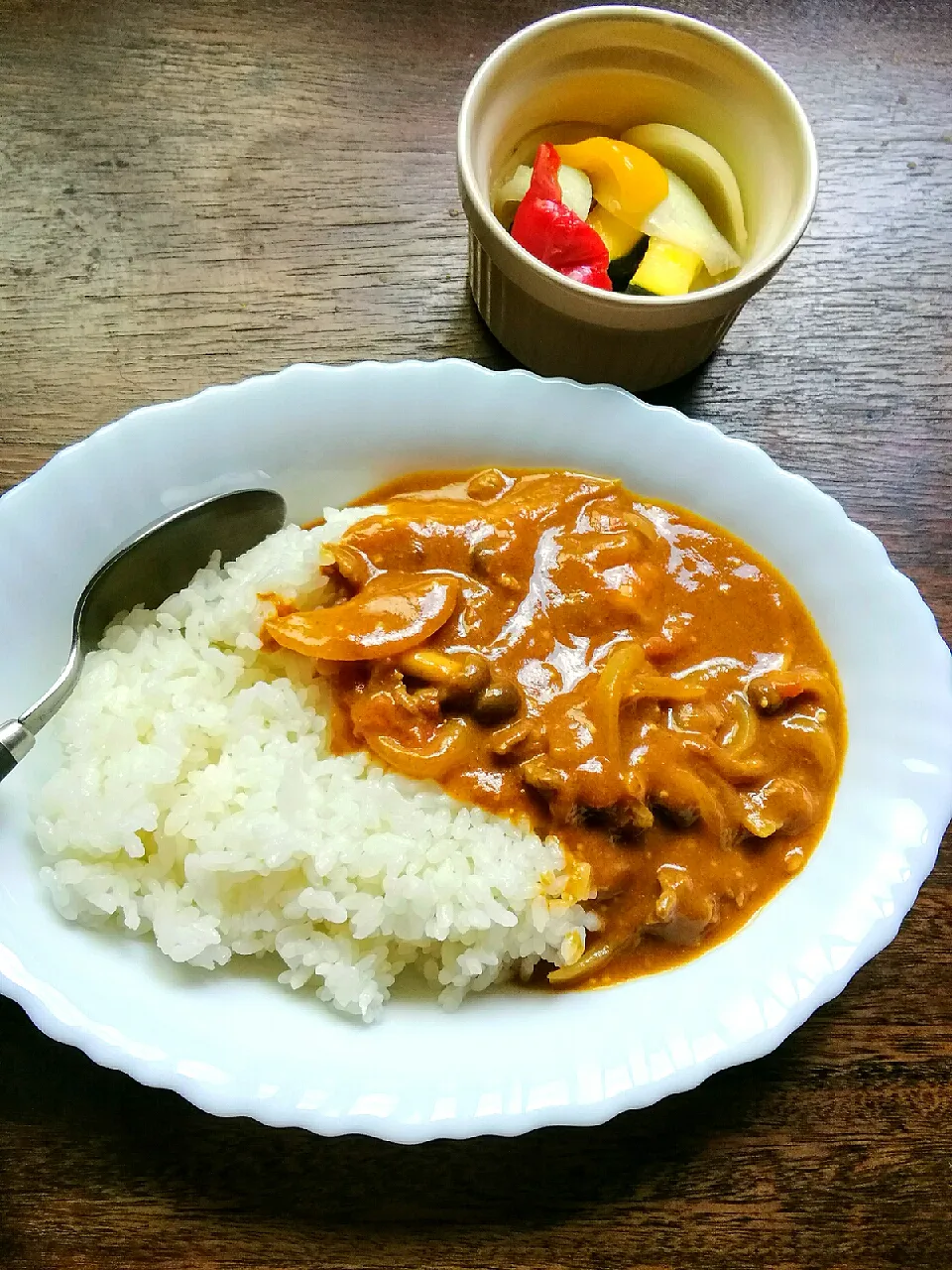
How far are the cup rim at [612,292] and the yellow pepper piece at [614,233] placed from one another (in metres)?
0.17

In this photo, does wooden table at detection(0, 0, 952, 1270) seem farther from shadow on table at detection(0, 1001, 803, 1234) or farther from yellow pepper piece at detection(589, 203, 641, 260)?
yellow pepper piece at detection(589, 203, 641, 260)

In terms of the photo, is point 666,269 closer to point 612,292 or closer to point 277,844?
point 612,292

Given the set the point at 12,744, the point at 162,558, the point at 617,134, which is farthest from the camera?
the point at 617,134

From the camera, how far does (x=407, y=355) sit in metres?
2.73

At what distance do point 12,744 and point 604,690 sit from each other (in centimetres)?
126

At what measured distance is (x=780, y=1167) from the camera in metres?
2.14

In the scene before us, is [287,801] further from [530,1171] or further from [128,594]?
[530,1171]

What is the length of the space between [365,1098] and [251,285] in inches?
85.6

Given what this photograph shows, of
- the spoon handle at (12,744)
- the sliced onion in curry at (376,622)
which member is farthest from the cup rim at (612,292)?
the spoon handle at (12,744)

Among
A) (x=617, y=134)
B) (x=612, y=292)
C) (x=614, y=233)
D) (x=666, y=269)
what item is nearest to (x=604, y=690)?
(x=612, y=292)

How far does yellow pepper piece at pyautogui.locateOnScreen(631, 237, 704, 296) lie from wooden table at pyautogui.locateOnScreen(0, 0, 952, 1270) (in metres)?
0.46

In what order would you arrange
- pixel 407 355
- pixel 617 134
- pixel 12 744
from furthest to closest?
1. pixel 407 355
2. pixel 617 134
3. pixel 12 744

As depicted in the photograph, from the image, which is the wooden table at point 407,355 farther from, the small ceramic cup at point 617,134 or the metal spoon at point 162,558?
the metal spoon at point 162,558

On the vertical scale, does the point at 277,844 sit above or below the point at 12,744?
below
